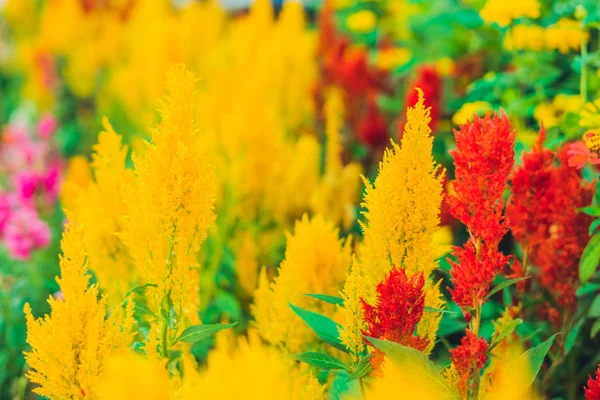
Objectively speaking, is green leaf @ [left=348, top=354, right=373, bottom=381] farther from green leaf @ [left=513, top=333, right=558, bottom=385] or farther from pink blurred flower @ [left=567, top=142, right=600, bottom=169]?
pink blurred flower @ [left=567, top=142, right=600, bottom=169]

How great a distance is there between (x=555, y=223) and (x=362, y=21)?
225 centimetres

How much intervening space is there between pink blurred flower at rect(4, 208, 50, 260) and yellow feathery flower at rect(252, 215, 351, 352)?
1.16 m

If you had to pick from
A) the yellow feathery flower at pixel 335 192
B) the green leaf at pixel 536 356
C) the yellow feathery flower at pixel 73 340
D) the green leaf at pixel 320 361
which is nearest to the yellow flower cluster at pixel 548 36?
the yellow feathery flower at pixel 335 192

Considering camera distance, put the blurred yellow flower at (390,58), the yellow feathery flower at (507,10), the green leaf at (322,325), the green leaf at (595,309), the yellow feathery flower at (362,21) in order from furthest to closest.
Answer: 1. the yellow feathery flower at (362,21)
2. the blurred yellow flower at (390,58)
3. the yellow feathery flower at (507,10)
4. the green leaf at (595,309)
5. the green leaf at (322,325)

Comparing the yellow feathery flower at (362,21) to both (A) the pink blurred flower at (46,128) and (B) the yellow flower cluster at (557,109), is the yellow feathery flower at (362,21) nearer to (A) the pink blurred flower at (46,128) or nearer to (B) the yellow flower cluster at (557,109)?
(A) the pink blurred flower at (46,128)

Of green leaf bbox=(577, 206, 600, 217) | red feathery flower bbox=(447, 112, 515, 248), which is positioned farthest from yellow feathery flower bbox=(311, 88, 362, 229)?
red feathery flower bbox=(447, 112, 515, 248)

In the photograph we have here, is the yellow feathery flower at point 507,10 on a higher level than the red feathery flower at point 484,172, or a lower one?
higher

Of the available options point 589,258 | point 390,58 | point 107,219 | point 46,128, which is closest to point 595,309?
point 589,258

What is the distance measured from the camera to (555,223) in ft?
5.04

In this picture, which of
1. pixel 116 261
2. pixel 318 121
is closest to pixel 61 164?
pixel 318 121

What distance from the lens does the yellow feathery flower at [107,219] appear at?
4.75 ft

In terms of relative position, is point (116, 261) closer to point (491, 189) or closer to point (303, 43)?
point (491, 189)

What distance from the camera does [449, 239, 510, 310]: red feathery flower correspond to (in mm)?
1020

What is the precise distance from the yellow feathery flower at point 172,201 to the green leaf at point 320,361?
211 mm
